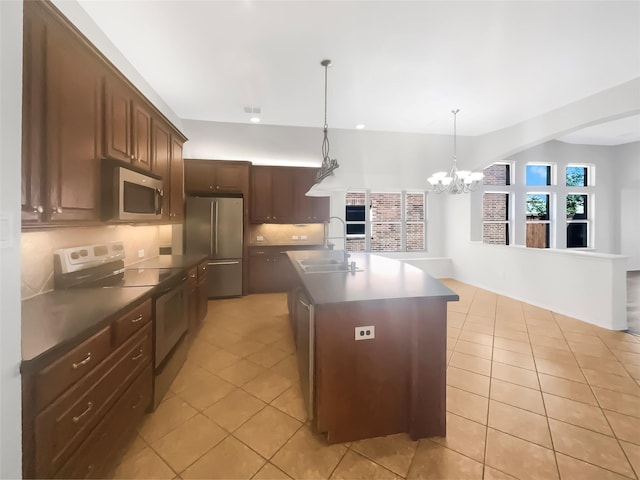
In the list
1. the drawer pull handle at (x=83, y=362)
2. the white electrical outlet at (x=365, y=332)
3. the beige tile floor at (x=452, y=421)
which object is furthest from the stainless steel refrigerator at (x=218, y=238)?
the white electrical outlet at (x=365, y=332)

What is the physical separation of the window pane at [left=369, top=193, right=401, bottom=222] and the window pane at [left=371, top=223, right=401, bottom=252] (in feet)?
0.45

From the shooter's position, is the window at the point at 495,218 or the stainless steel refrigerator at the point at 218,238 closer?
the stainless steel refrigerator at the point at 218,238

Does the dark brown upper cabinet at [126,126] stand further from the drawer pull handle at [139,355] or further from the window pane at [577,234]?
the window pane at [577,234]

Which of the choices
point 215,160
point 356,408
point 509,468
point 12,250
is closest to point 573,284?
point 509,468

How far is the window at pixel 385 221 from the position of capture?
585 centimetres

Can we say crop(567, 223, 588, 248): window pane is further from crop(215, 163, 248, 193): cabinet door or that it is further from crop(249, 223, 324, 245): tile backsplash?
crop(215, 163, 248, 193): cabinet door

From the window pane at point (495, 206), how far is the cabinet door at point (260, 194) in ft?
15.8

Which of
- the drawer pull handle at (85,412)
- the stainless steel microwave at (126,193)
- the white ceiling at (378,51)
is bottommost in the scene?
the drawer pull handle at (85,412)

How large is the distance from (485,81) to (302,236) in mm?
3618

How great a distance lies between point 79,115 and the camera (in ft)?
5.49

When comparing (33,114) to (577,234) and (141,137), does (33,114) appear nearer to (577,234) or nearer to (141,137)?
(141,137)

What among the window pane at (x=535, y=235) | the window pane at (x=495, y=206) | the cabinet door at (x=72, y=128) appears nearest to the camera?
the cabinet door at (x=72, y=128)

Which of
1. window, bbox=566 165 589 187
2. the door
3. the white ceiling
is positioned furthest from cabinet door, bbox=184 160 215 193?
window, bbox=566 165 589 187

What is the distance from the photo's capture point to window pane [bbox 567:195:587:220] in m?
6.60
